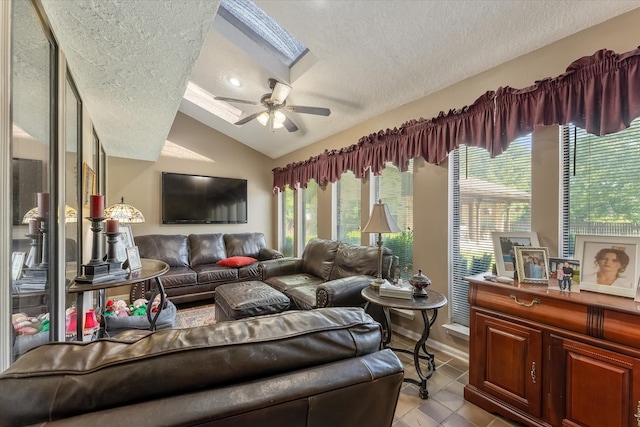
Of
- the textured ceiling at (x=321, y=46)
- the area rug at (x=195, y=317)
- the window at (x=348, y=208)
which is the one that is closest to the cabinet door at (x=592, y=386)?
the textured ceiling at (x=321, y=46)

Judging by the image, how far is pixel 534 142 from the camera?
195 centimetres

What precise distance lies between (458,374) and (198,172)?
4.65 metres

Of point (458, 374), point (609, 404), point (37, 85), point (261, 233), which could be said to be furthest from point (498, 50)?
point (261, 233)

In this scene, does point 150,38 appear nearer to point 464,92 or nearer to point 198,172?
point 464,92

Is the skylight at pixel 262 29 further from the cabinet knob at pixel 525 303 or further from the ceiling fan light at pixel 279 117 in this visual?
the cabinet knob at pixel 525 303

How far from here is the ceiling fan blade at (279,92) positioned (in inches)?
101

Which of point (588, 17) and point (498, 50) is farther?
point (498, 50)

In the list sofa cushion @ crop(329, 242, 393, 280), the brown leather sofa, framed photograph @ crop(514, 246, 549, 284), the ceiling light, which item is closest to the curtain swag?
framed photograph @ crop(514, 246, 549, 284)

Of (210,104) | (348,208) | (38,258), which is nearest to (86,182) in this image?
(38,258)

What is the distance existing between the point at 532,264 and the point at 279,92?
2453 millimetres

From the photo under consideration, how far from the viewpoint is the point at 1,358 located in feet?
3.26

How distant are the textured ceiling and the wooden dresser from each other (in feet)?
5.50

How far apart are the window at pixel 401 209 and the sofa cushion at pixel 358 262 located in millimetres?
304

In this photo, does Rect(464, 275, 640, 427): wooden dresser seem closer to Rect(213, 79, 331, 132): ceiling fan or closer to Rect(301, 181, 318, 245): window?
Rect(213, 79, 331, 132): ceiling fan
